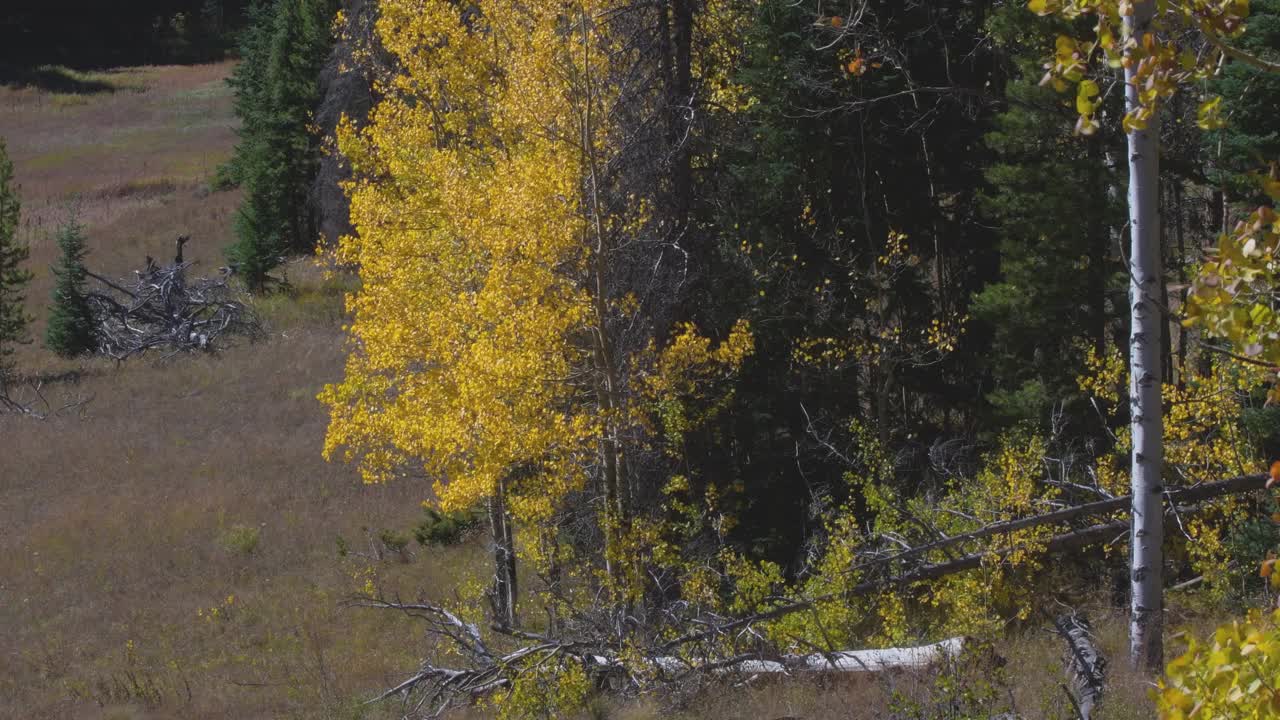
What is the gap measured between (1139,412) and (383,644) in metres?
11.9

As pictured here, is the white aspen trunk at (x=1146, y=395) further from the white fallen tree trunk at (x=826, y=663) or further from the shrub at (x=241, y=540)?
the shrub at (x=241, y=540)

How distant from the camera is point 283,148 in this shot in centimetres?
4422

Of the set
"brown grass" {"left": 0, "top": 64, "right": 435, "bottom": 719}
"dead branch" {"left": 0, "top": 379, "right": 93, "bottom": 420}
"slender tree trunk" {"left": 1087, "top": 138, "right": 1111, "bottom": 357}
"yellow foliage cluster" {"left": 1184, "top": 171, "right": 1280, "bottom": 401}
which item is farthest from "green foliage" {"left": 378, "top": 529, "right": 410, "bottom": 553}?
"yellow foliage cluster" {"left": 1184, "top": 171, "right": 1280, "bottom": 401}

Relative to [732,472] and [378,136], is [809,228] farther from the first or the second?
[378,136]

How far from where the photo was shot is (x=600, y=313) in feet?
42.3

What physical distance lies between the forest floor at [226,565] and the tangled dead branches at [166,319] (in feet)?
3.71

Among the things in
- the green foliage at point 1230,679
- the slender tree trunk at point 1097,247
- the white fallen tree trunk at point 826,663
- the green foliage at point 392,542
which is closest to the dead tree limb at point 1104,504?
the white fallen tree trunk at point 826,663

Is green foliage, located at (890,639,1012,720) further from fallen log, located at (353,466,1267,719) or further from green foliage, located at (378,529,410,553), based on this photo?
green foliage, located at (378,529,410,553)

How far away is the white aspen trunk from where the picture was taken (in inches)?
314

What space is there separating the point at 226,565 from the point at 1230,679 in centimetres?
2017

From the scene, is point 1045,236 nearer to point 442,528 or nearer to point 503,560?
point 503,560

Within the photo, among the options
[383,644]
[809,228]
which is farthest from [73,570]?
[809,228]

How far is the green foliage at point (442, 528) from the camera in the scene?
21.0 meters

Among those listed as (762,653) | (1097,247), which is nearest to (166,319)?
(1097,247)
